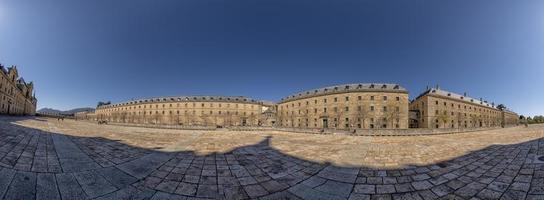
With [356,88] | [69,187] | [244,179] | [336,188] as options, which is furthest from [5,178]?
[356,88]

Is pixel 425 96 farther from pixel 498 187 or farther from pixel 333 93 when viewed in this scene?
pixel 498 187

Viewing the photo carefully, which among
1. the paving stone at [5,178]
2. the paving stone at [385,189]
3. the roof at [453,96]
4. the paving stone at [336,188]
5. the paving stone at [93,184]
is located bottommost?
the paving stone at [336,188]

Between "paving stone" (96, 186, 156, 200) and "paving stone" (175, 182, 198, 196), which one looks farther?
"paving stone" (175, 182, 198, 196)

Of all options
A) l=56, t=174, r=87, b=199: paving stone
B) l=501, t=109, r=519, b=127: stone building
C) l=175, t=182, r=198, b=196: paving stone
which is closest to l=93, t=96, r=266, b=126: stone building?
l=175, t=182, r=198, b=196: paving stone

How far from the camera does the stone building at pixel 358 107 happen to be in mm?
48000

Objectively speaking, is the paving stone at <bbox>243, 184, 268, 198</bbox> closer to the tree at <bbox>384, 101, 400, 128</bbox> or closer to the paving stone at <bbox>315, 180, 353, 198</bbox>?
the paving stone at <bbox>315, 180, 353, 198</bbox>

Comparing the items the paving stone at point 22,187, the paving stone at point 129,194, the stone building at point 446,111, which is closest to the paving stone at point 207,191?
the paving stone at point 129,194

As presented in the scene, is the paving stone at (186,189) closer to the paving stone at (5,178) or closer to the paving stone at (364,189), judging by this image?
the paving stone at (5,178)

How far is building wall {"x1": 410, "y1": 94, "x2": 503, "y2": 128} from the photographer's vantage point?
5266 centimetres

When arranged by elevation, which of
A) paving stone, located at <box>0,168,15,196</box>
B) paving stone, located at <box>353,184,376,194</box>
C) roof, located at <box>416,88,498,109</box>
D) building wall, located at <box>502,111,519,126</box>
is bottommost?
paving stone, located at <box>353,184,376,194</box>

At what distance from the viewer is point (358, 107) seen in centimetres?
4991

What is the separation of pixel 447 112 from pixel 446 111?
670 mm

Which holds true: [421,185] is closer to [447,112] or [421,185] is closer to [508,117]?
[447,112]

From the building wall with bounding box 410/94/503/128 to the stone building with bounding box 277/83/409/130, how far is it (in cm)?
915
